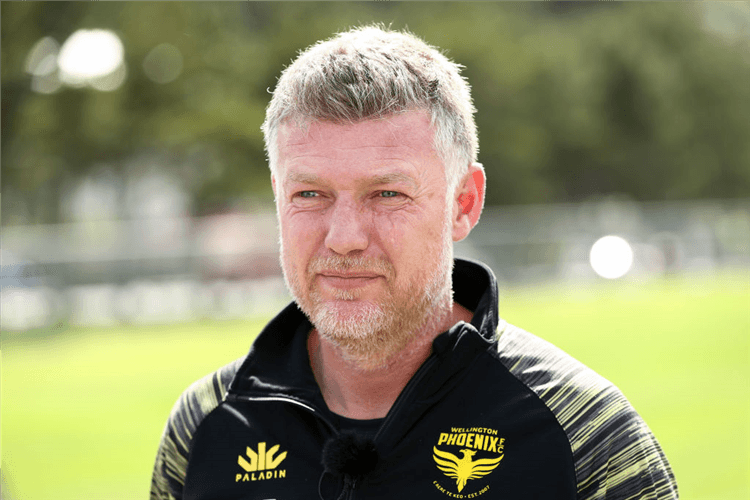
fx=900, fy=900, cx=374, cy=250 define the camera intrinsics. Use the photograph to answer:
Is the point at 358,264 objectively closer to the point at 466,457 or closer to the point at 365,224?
the point at 365,224

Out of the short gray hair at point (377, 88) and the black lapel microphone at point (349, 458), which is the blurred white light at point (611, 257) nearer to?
the short gray hair at point (377, 88)

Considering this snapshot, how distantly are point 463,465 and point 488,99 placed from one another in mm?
48594

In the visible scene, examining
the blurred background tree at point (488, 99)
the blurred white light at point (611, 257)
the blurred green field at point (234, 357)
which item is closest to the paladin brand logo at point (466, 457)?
the blurred green field at point (234, 357)

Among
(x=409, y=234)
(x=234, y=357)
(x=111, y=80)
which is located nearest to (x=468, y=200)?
(x=409, y=234)

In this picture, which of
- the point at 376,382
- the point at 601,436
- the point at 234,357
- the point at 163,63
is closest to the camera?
the point at 601,436

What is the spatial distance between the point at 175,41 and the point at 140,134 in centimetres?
423

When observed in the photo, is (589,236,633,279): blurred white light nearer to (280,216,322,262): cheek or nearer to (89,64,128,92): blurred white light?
(89,64,128,92): blurred white light

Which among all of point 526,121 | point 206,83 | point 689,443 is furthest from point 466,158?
point 526,121

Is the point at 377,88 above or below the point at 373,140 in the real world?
above

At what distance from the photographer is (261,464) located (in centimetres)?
279

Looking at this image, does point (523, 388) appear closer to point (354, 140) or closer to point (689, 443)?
point (354, 140)

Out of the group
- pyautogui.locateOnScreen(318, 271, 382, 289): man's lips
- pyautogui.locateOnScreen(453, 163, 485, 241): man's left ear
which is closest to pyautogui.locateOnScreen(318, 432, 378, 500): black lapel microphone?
pyautogui.locateOnScreen(318, 271, 382, 289): man's lips

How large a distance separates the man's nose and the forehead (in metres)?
0.15

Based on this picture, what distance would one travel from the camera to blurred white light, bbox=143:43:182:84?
36.5 m
